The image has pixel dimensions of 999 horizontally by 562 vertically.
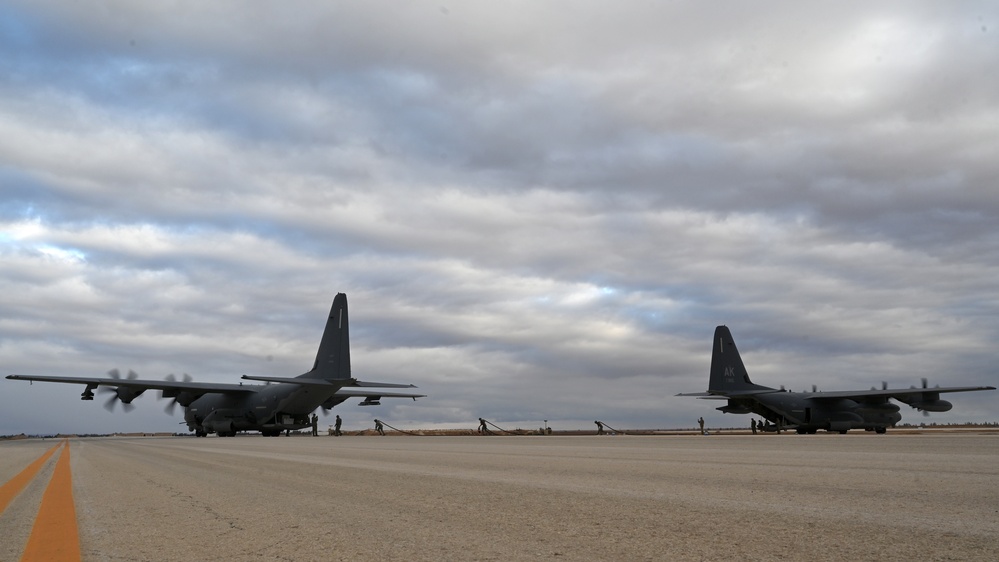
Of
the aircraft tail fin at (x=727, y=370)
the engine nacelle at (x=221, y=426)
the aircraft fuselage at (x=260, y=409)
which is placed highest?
the aircraft tail fin at (x=727, y=370)

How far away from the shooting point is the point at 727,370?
6256 centimetres

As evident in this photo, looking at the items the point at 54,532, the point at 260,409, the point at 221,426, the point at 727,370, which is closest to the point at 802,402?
the point at 727,370

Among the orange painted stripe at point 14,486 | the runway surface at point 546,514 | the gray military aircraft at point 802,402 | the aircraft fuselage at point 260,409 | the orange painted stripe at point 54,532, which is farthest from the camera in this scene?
the gray military aircraft at point 802,402

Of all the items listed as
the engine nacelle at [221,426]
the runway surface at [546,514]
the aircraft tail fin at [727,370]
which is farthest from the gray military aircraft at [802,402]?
the runway surface at [546,514]

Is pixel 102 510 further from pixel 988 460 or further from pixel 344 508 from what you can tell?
pixel 988 460

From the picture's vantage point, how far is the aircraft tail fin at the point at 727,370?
62.1m

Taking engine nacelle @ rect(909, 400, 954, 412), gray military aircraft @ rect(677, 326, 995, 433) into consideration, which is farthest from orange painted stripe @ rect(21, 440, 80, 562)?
engine nacelle @ rect(909, 400, 954, 412)

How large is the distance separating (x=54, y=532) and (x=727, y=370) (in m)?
59.4

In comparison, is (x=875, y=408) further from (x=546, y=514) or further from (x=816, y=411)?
(x=546, y=514)

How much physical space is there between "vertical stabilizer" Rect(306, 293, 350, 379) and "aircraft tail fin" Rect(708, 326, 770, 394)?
95.0 ft

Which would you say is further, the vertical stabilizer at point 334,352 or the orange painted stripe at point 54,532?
the vertical stabilizer at point 334,352

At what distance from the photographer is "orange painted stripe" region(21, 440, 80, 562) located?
6684mm

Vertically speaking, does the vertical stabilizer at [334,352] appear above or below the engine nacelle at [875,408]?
above

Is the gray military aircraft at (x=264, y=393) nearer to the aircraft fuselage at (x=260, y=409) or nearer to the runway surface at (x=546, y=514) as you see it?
the aircraft fuselage at (x=260, y=409)
